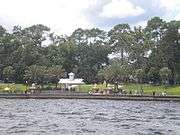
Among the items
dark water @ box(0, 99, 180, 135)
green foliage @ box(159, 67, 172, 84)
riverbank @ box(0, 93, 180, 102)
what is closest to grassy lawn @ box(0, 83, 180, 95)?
green foliage @ box(159, 67, 172, 84)

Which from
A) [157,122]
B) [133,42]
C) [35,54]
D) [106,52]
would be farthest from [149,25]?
[157,122]

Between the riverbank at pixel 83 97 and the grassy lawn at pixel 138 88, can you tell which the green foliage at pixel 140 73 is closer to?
the grassy lawn at pixel 138 88

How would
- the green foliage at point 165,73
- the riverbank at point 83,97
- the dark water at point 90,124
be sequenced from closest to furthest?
1. the dark water at point 90,124
2. the riverbank at point 83,97
3. the green foliage at point 165,73

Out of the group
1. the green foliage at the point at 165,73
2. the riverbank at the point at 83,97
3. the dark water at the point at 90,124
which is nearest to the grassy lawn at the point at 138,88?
the green foliage at the point at 165,73

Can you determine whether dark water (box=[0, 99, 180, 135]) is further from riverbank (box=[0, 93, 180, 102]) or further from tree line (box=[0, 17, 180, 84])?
tree line (box=[0, 17, 180, 84])

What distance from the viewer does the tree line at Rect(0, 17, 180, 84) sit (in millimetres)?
145000

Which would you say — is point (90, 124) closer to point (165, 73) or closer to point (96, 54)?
point (165, 73)

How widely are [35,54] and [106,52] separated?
27.6m

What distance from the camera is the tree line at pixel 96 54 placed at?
145 metres

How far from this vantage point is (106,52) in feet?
589

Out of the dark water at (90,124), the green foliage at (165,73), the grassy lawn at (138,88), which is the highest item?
the green foliage at (165,73)

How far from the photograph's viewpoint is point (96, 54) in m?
177

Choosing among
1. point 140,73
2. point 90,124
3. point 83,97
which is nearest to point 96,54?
point 140,73

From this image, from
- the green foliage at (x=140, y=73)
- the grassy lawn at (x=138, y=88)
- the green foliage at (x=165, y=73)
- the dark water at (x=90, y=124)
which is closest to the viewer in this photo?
the dark water at (x=90, y=124)
